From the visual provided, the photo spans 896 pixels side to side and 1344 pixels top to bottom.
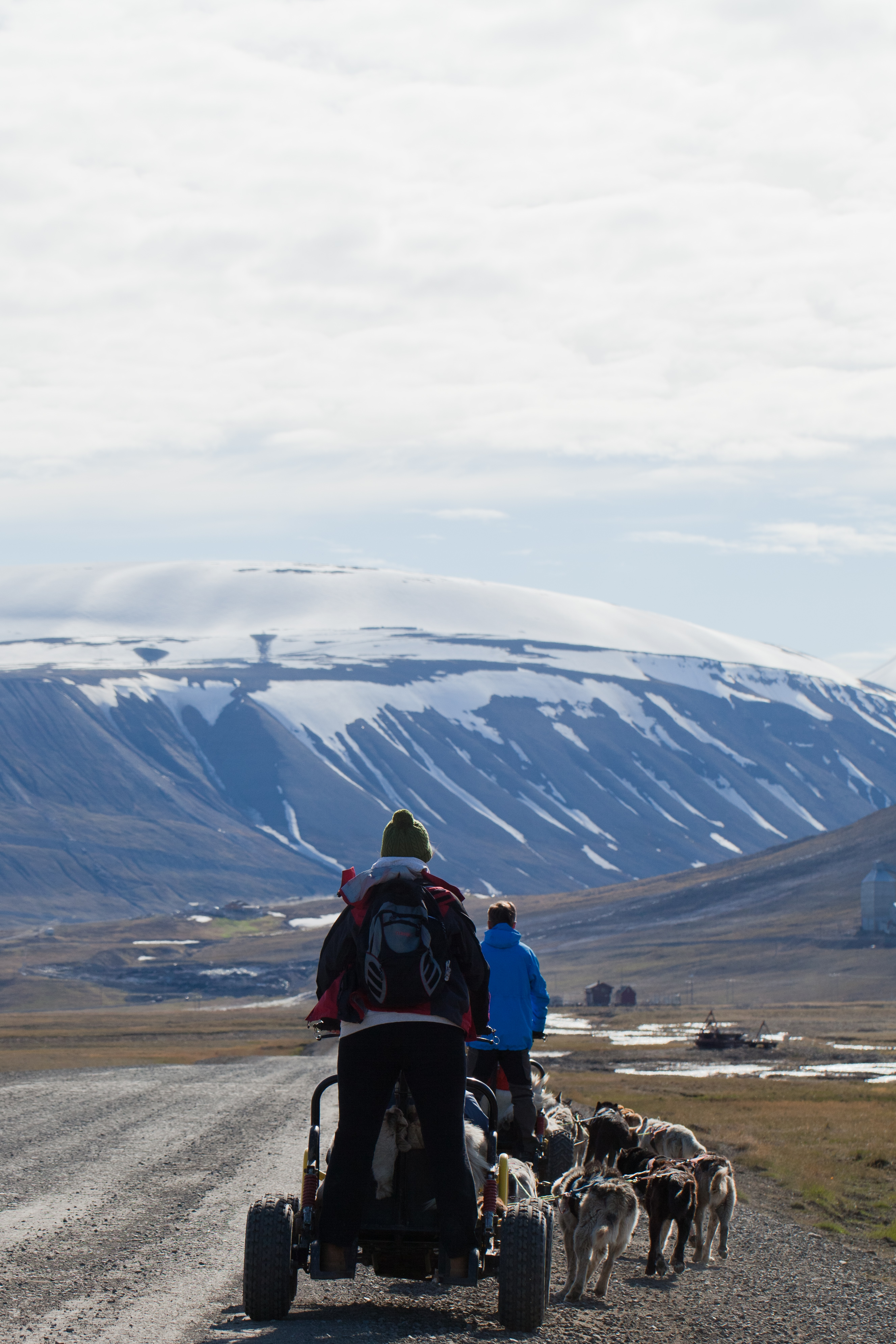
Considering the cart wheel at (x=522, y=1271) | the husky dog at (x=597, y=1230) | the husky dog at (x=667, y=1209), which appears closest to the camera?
the cart wheel at (x=522, y=1271)

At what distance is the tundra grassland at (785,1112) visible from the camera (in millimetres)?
17094

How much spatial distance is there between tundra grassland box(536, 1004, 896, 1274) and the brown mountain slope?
67.7 metres

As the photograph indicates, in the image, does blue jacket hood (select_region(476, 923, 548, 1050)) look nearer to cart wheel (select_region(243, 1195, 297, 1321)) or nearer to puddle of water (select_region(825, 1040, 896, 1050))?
cart wheel (select_region(243, 1195, 297, 1321))

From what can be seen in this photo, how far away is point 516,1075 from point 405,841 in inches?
179

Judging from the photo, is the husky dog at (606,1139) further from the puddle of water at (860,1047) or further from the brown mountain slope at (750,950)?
the brown mountain slope at (750,950)

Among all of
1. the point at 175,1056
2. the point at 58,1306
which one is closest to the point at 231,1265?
the point at 58,1306

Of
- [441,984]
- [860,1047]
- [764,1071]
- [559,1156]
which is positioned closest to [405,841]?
[441,984]

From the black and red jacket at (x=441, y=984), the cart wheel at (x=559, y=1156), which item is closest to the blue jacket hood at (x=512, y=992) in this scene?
the cart wheel at (x=559, y=1156)

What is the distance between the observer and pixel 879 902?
169 metres

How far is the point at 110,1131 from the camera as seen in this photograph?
22.3 m

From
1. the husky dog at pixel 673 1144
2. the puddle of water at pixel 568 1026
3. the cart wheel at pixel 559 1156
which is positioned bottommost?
the puddle of water at pixel 568 1026

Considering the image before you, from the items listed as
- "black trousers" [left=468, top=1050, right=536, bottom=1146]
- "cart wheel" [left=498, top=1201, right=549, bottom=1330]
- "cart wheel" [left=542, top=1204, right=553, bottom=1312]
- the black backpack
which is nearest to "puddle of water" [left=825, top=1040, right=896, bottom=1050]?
"black trousers" [left=468, top=1050, right=536, bottom=1146]

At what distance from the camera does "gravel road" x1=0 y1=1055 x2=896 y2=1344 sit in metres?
8.79

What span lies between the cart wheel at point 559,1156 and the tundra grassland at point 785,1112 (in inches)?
111
